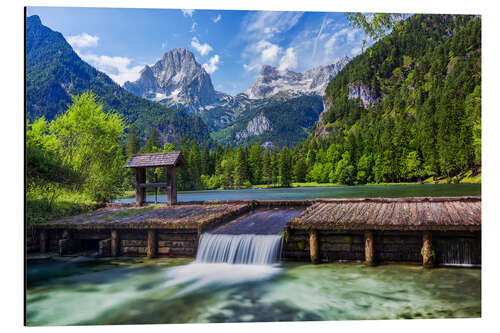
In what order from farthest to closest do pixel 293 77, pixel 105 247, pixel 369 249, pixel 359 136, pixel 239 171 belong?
pixel 239 171 < pixel 359 136 < pixel 293 77 < pixel 105 247 < pixel 369 249

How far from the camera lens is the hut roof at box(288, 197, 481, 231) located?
5070mm

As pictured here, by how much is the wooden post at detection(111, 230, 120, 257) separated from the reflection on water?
0.97 m

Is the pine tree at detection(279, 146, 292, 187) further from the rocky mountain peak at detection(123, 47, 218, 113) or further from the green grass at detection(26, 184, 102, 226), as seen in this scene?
the green grass at detection(26, 184, 102, 226)

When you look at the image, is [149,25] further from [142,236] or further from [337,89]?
[337,89]

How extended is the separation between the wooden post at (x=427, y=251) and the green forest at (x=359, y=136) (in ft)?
5.54

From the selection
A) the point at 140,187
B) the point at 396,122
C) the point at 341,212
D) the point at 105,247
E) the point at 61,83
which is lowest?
the point at 105,247

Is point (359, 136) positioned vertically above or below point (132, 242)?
above

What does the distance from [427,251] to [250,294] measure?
2.97 m

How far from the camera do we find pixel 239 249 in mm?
6152

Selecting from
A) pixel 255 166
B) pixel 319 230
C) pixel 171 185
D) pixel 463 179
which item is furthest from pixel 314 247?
pixel 255 166

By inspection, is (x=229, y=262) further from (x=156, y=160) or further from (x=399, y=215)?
(x=156, y=160)

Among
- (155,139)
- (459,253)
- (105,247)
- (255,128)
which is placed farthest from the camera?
(255,128)

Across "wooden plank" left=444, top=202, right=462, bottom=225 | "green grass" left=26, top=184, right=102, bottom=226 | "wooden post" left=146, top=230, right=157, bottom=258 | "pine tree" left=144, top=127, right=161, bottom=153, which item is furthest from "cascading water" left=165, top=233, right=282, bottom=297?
"pine tree" left=144, top=127, right=161, bottom=153

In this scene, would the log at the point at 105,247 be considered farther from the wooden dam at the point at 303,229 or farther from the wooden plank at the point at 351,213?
the wooden plank at the point at 351,213
